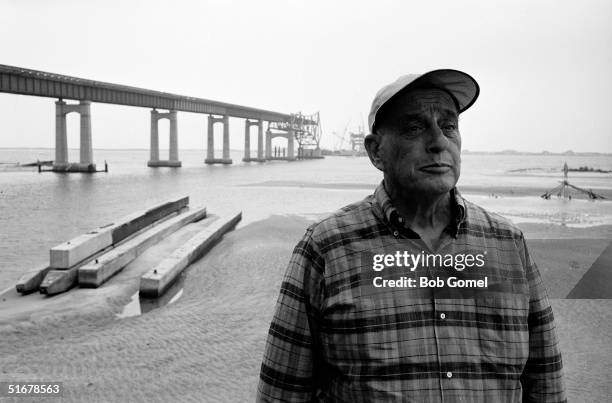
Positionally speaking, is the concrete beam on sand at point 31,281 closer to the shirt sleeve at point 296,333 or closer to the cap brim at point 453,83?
the shirt sleeve at point 296,333

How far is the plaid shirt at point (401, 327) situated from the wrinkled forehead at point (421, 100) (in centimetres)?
37

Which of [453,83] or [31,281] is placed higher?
[453,83]

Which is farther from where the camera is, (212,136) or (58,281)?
(212,136)

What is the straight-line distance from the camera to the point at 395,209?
6.92 feet

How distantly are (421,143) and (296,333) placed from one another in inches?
36.8

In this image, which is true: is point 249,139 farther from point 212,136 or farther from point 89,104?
point 89,104

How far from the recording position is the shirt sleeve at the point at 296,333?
2.05 metres

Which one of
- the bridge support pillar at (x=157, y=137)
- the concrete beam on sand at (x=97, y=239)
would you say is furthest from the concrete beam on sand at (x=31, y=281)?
the bridge support pillar at (x=157, y=137)

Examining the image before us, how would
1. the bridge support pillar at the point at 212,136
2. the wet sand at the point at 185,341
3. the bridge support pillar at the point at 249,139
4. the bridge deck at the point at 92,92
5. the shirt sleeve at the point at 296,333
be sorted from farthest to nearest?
the bridge support pillar at the point at 249,139, the bridge support pillar at the point at 212,136, the bridge deck at the point at 92,92, the wet sand at the point at 185,341, the shirt sleeve at the point at 296,333

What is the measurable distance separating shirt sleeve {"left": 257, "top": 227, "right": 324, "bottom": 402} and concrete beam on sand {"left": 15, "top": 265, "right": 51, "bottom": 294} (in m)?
10.5

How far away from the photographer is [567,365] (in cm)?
678

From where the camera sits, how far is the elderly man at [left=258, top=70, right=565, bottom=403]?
1.94 meters

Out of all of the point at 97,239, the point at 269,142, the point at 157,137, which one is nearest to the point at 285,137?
the point at 269,142

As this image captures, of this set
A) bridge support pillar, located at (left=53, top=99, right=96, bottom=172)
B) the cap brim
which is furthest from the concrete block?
bridge support pillar, located at (left=53, top=99, right=96, bottom=172)
